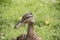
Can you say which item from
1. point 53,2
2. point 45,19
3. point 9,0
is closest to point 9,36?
point 45,19

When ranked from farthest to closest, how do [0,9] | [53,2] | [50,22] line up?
[53,2]
[0,9]
[50,22]

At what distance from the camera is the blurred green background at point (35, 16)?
618 cm

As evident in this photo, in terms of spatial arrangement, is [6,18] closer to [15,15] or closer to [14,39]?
[15,15]

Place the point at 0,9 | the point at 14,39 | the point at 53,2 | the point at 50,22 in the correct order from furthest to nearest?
the point at 53,2
the point at 0,9
the point at 50,22
the point at 14,39

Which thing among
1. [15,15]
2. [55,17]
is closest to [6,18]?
[15,15]

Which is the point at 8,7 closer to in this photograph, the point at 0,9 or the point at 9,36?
the point at 0,9

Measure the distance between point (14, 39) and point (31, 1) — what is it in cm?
209

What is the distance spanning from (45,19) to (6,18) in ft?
3.45

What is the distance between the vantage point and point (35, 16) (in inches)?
271

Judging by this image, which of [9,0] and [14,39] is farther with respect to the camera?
[9,0]

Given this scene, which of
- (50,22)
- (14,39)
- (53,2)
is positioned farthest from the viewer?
(53,2)

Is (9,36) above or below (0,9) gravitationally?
below

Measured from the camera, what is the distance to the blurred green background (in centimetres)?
618

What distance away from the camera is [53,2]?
7.68 meters
